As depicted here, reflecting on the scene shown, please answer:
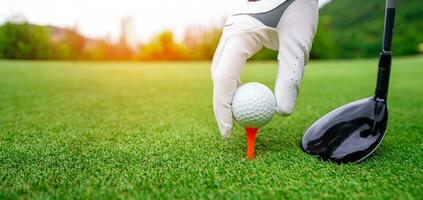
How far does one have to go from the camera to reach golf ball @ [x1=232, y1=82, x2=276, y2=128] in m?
1.67

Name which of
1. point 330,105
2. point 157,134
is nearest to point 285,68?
point 157,134

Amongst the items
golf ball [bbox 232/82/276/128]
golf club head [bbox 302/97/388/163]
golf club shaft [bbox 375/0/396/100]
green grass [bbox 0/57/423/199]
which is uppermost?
golf club shaft [bbox 375/0/396/100]

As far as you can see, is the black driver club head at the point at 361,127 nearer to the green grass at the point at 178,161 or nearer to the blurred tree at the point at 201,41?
the green grass at the point at 178,161

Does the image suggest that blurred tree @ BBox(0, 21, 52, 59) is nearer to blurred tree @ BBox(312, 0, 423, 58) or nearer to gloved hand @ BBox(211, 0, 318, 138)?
blurred tree @ BBox(312, 0, 423, 58)

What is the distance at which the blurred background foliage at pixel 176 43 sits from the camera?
26875 millimetres

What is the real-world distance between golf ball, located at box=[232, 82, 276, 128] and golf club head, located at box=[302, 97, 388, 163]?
305 mm

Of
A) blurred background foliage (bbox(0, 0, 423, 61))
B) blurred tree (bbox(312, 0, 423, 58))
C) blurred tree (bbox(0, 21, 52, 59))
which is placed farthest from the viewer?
blurred tree (bbox(312, 0, 423, 58))

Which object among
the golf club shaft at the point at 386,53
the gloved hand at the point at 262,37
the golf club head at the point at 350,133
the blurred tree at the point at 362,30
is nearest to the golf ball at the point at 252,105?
the gloved hand at the point at 262,37

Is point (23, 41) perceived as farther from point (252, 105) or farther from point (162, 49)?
point (252, 105)

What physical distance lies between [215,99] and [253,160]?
1.07 feet

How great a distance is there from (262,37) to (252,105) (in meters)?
0.32

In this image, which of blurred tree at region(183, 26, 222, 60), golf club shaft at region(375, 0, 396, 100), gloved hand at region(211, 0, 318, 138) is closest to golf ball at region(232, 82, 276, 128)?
gloved hand at region(211, 0, 318, 138)

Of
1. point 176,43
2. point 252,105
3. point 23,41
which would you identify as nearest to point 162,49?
point 176,43

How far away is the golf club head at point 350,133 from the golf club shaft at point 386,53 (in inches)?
2.5
